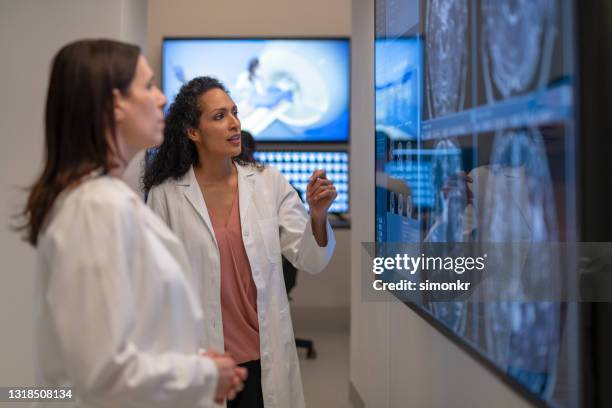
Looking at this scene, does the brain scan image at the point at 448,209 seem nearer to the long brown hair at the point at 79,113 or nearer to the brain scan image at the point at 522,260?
the brain scan image at the point at 522,260

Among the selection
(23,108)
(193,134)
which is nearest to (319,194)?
(193,134)

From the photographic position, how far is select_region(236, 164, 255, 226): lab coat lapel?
6.43ft

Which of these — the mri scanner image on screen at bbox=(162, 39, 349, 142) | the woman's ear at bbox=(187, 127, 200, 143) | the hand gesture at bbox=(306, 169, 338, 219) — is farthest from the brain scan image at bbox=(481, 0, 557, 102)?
the mri scanner image on screen at bbox=(162, 39, 349, 142)

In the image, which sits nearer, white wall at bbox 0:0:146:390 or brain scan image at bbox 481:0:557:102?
brain scan image at bbox 481:0:557:102

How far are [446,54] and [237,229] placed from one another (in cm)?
80

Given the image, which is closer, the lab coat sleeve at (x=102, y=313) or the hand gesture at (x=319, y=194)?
the lab coat sleeve at (x=102, y=313)

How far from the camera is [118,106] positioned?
44.2 inches

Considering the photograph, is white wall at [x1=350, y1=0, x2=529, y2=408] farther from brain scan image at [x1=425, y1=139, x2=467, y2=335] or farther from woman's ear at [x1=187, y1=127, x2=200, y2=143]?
woman's ear at [x1=187, y1=127, x2=200, y2=143]

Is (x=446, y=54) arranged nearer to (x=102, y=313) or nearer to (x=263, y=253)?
(x=263, y=253)

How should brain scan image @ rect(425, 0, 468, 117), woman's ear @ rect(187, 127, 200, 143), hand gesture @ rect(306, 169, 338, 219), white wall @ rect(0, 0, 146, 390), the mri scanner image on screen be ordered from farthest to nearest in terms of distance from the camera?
1. the mri scanner image on screen
2. white wall @ rect(0, 0, 146, 390)
3. woman's ear @ rect(187, 127, 200, 143)
4. hand gesture @ rect(306, 169, 338, 219)
5. brain scan image @ rect(425, 0, 468, 117)

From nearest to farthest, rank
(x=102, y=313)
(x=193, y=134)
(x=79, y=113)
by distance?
1. (x=102, y=313)
2. (x=79, y=113)
3. (x=193, y=134)

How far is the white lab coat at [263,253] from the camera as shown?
187cm

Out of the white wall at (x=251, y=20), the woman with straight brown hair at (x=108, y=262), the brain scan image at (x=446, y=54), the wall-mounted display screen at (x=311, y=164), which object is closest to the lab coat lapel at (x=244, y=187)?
the brain scan image at (x=446, y=54)

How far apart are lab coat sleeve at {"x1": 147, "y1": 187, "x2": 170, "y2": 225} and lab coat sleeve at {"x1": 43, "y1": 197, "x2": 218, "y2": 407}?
0.91m
